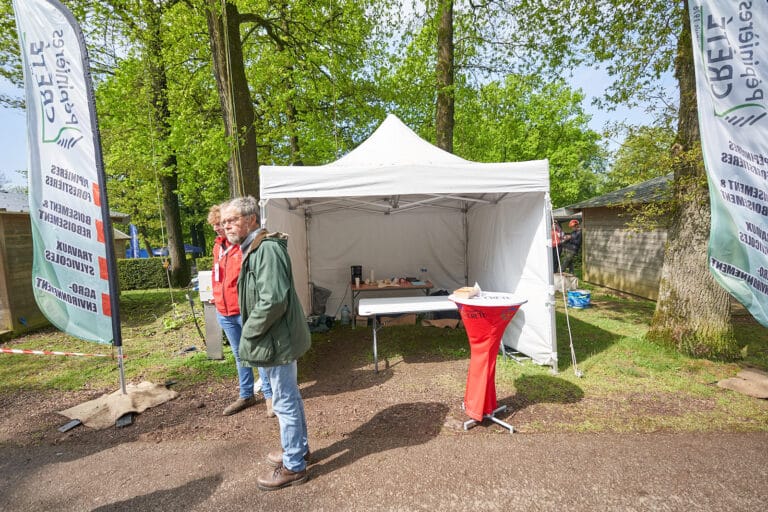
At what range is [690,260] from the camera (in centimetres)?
438

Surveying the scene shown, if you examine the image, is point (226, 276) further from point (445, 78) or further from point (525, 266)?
point (445, 78)

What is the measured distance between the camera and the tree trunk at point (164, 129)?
834 centimetres

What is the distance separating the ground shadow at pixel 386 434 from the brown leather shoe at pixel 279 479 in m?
0.13

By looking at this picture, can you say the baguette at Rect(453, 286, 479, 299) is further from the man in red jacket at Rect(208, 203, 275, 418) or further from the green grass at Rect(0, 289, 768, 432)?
the man in red jacket at Rect(208, 203, 275, 418)

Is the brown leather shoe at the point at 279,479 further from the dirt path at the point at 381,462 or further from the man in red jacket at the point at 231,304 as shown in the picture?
the man in red jacket at the point at 231,304

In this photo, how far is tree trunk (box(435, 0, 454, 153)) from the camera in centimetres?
788

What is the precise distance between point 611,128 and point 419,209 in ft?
10.3

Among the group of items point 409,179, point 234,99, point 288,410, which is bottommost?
point 288,410

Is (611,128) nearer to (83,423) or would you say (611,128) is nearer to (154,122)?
(83,423)

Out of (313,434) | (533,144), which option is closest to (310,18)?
(313,434)

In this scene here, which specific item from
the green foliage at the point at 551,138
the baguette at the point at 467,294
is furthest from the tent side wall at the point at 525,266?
the green foliage at the point at 551,138

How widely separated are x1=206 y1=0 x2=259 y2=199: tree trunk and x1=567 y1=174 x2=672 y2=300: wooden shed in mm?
6192

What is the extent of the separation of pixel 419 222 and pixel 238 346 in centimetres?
443

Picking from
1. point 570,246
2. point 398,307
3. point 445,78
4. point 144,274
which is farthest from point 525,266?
point 144,274
